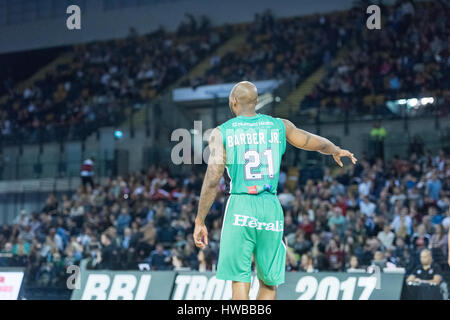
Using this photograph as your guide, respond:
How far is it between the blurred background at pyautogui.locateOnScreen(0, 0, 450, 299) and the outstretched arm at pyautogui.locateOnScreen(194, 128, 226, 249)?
18.2ft

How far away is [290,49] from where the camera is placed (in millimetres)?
23547

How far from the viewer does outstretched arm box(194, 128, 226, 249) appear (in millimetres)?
5168

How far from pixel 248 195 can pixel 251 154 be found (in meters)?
0.33

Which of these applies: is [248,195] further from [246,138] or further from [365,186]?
[365,186]

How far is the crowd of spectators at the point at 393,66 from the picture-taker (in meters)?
18.7

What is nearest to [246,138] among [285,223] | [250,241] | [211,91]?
[250,241]

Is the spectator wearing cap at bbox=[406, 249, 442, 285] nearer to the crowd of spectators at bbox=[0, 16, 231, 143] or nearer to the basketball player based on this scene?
the basketball player

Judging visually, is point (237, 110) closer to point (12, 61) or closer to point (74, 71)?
point (74, 71)

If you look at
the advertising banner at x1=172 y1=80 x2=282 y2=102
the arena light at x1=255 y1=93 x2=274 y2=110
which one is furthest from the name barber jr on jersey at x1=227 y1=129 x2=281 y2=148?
the advertising banner at x1=172 y1=80 x2=282 y2=102

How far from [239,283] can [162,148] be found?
611 inches

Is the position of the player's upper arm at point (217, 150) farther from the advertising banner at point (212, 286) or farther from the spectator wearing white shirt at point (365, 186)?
the spectator wearing white shirt at point (365, 186)

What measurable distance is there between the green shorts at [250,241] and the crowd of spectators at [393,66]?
13.4 meters

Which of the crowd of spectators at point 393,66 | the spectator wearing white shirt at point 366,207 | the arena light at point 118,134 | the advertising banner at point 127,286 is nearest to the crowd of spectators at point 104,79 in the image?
the arena light at point 118,134
